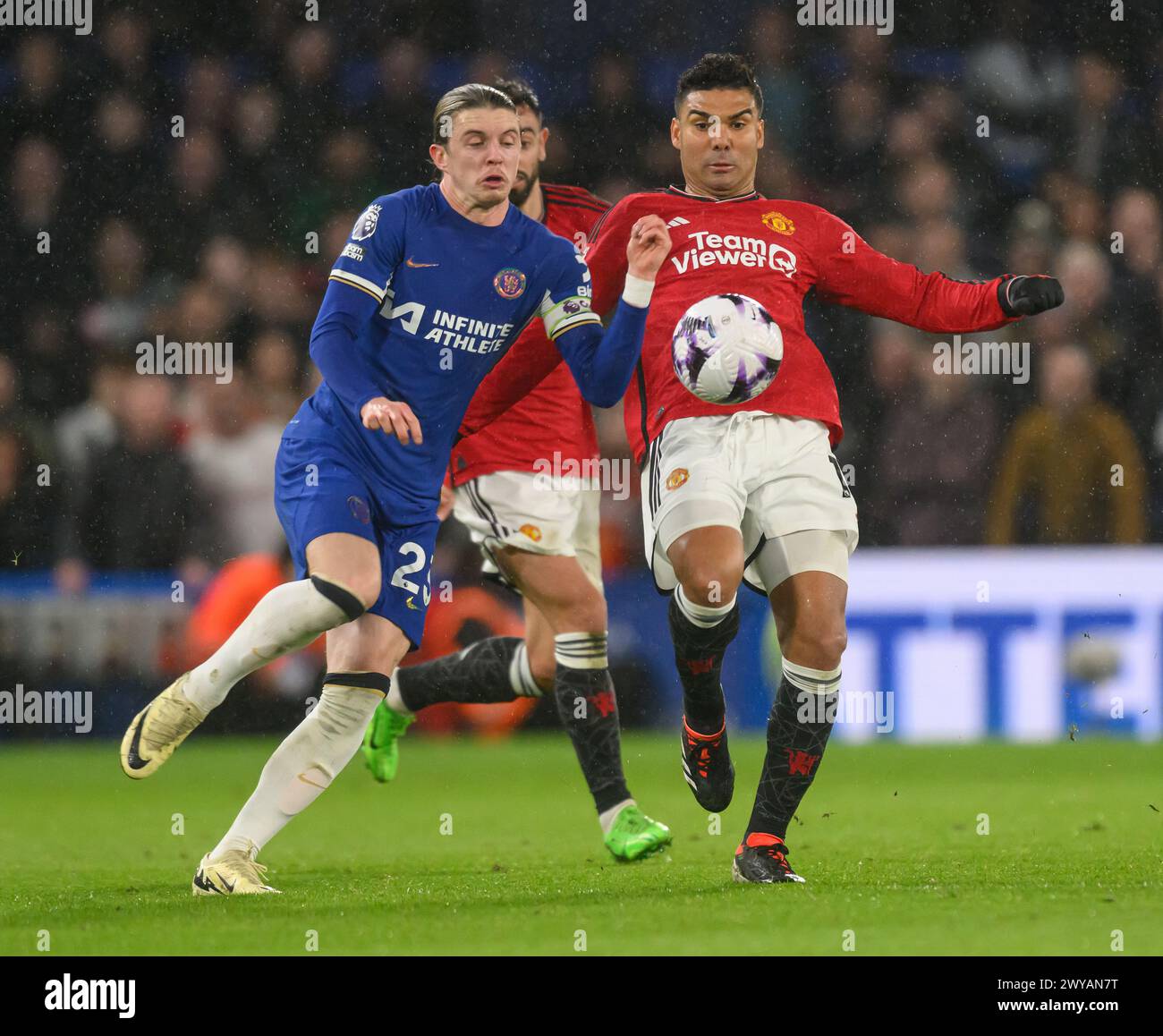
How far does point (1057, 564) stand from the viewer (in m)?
8.95

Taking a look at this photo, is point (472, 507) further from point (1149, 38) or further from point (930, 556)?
point (1149, 38)

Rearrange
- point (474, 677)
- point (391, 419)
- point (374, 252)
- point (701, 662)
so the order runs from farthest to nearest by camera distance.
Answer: point (474, 677) → point (701, 662) → point (374, 252) → point (391, 419)

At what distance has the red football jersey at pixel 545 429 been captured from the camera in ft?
20.2

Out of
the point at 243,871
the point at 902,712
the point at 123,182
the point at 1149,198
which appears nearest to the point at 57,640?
the point at 123,182

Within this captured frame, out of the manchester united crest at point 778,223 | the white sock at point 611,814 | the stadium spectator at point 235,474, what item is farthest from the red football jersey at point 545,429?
the stadium spectator at point 235,474

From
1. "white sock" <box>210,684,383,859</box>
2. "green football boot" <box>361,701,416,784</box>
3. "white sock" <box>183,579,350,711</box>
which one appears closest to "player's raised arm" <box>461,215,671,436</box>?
"white sock" <box>183,579,350,711</box>

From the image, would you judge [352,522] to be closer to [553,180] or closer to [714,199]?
[714,199]

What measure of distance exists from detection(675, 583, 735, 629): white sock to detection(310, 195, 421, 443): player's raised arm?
867mm

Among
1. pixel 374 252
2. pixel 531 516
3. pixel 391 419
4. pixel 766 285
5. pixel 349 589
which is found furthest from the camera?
pixel 531 516

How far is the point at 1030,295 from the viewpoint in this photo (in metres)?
5.06

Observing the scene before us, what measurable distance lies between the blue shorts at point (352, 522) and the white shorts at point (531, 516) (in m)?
0.88

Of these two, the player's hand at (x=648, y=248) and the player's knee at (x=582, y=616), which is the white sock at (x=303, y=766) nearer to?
the player's knee at (x=582, y=616)

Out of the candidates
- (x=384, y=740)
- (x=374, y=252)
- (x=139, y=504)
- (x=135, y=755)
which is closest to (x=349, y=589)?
(x=135, y=755)

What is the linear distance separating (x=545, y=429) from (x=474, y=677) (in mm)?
1049
